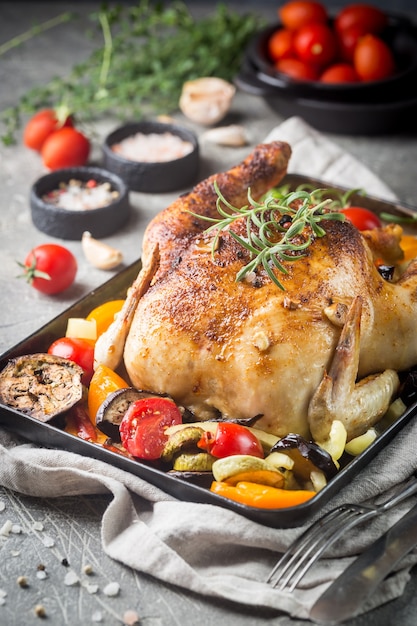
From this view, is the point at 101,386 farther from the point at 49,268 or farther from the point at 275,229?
the point at 49,268

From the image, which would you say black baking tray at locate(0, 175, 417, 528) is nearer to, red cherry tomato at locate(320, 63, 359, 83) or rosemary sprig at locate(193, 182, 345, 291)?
rosemary sprig at locate(193, 182, 345, 291)

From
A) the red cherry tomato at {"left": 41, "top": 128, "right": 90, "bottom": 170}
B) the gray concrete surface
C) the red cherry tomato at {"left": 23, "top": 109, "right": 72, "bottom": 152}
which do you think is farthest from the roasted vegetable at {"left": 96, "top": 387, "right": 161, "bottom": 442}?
the red cherry tomato at {"left": 23, "top": 109, "right": 72, "bottom": 152}

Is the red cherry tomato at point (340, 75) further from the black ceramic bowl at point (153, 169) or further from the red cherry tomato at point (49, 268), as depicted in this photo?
the red cherry tomato at point (49, 268)

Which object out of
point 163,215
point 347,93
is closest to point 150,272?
point 163,215

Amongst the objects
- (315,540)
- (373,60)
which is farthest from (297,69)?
(315,540)

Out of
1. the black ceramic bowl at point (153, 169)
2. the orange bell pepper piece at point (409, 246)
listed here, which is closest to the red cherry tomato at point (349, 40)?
the black ceramic bowl at point (153, 169)
